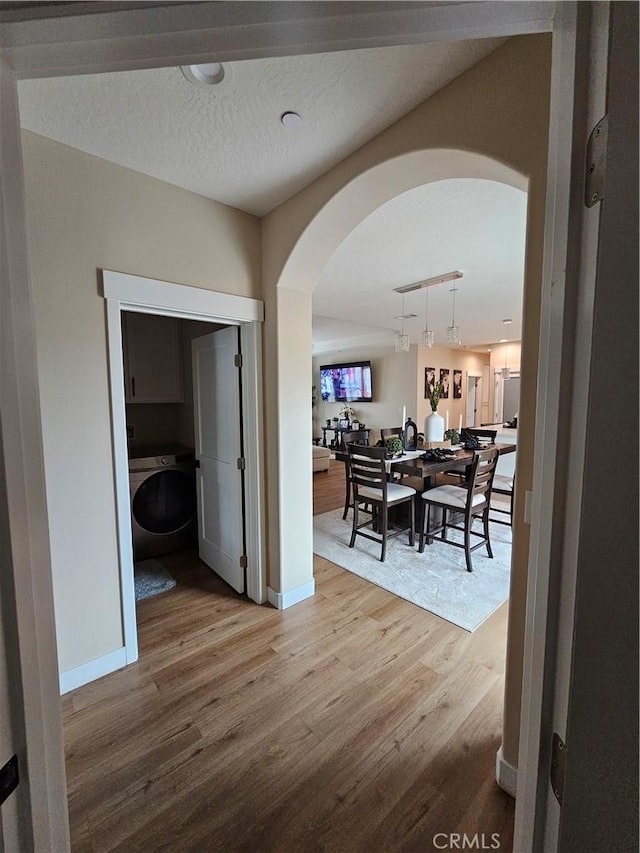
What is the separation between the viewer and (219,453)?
274 centimetres

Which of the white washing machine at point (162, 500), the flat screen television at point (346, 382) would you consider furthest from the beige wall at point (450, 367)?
the white washing machine at point (162, 500)

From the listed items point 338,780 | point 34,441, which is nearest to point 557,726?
point 34,441

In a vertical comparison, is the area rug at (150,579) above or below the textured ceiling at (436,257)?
below

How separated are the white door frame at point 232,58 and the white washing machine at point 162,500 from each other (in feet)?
8.43

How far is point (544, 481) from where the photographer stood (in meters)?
0.51

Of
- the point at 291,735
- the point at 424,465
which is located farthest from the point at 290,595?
the point at 424,465

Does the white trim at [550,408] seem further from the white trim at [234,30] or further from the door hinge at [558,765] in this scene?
the white trim at [234,30]

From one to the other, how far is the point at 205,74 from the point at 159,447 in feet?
9.80

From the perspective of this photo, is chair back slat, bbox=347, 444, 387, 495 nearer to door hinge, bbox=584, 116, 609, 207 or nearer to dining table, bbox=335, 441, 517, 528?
dining table, bbox=335, 441, 517, 528

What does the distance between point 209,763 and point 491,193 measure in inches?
125

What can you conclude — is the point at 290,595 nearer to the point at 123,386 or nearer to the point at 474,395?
the point at 123,386

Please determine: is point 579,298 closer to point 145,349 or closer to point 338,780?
point 338,780

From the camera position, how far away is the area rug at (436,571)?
246cm

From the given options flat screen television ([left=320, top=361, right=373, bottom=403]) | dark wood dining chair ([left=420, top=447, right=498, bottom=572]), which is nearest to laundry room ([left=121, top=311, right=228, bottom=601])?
dark wood dining chair ([left=420, top=447, right=498, bottom=572])
